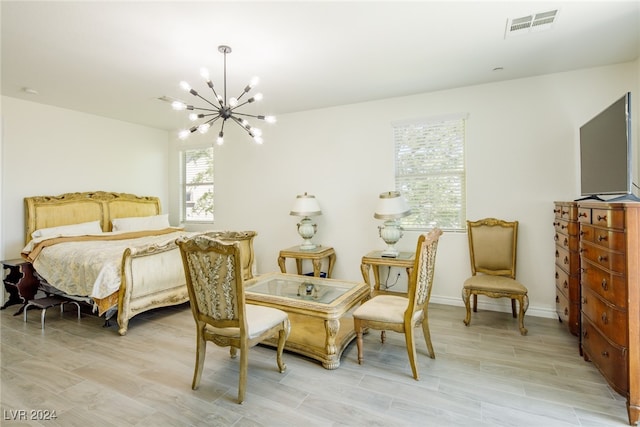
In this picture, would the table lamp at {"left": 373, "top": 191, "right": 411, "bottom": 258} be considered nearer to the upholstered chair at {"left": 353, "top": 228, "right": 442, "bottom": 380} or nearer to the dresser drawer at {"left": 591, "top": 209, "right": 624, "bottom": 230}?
the upholstered chair at {"left": 353, "top": 228, "right": 442, "bottom": 380}

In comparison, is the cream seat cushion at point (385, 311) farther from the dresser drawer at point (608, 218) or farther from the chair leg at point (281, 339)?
the dresser drawer at point (608, 218)

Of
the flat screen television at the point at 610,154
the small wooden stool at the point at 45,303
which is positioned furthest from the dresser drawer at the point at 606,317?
the small wooden stool at the point at 45,303

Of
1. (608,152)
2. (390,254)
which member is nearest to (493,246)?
(390,254)

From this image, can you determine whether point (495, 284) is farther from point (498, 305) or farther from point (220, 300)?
point (220, 300)

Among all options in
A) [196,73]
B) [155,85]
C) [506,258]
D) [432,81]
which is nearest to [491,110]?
[432,81]

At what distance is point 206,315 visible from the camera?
2.14 m

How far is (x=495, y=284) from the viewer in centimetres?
312

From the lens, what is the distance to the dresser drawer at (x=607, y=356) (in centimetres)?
184

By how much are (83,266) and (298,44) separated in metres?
3.17

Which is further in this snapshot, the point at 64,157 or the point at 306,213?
the point at 64,157

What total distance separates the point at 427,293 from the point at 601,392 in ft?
4.08

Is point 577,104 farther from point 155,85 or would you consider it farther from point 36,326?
point 36,326

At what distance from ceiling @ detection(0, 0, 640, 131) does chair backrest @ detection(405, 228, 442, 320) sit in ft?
5.65

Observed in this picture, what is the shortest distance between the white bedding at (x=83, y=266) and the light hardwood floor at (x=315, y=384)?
0.50 metres
